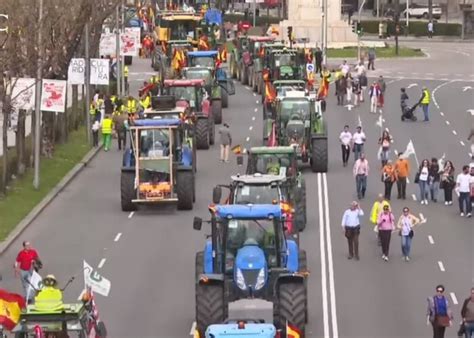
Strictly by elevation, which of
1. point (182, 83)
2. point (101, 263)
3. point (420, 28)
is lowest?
point (101, 263)

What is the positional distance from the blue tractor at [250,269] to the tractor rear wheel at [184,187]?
13.9 meters

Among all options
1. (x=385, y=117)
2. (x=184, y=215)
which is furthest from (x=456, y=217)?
(x=385, y=117)

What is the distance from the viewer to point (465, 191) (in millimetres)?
43094

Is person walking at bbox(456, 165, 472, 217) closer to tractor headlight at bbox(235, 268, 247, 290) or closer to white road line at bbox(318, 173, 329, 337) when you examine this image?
white road line at bbox(318, 173, 329, 337)

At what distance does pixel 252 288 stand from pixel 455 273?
9.00 m

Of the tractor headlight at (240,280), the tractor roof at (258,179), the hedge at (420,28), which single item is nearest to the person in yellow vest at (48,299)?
the tractor headlight at (240,280)

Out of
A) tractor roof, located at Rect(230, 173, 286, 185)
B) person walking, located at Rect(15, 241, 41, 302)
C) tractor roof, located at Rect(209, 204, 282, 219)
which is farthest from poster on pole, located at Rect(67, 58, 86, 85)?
tractor roof, located at Rect(209, 204, 282, 219)

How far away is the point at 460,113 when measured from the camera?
67875 mm

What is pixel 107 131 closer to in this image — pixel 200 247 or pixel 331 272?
pixel 200 247

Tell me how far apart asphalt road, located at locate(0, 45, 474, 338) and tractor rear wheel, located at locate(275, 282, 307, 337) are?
2290mm

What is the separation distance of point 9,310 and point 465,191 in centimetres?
1979

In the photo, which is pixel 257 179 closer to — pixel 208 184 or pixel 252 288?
pixel 252 288

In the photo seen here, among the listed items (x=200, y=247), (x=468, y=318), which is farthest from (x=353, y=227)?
(x=468, y=318)

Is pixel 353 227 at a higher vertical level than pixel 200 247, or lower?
higher
